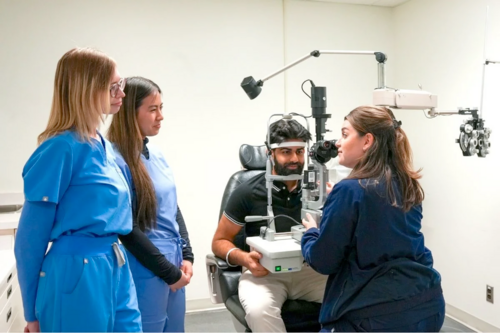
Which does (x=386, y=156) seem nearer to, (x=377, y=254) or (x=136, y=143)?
(x=377, y=254)

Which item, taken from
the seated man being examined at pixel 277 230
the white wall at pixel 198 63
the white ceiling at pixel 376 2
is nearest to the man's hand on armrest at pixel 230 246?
the seated man being examined at pixel 277 230

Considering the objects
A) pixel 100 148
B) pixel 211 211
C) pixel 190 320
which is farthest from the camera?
pixel 211 211

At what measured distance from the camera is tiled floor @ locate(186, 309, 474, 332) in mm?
3113

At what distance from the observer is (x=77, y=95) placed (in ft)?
4.19

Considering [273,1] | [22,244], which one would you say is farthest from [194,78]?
[22,244]

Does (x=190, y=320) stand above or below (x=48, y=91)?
below

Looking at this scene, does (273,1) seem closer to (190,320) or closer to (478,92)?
(478,92)

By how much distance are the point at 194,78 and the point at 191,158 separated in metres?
0.60

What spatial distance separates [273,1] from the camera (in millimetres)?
3570

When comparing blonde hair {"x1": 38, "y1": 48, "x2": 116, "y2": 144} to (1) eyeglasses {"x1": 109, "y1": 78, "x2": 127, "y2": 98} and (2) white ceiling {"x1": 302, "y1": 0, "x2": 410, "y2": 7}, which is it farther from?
(2) white ceiling {"x1": 302, "y1": 0, "x2": 410, "y2": 7}

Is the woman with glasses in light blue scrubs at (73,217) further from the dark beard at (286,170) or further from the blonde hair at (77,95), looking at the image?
the dark beard at (286,170)

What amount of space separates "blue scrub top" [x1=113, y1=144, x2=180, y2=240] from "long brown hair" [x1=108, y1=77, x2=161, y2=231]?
0.03 metres

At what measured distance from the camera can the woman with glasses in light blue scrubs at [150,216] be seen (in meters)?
1.66

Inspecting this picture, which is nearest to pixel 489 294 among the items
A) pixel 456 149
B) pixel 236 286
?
pixel 456 149
